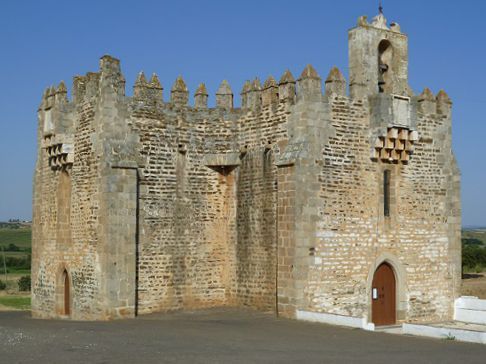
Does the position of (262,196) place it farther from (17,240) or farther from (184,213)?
(17,240)

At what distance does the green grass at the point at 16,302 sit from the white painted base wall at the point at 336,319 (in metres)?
16.9

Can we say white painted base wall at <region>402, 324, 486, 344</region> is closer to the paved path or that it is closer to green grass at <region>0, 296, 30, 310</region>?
the paved path

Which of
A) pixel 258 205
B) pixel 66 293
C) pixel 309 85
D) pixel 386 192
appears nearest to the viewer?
pixel 309 85

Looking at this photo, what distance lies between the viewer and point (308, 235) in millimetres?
17422

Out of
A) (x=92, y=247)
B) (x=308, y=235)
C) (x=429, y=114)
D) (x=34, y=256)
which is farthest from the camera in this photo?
(x=34, y=256)

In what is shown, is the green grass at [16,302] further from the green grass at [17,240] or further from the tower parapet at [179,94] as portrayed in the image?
the green grass at [17,240]

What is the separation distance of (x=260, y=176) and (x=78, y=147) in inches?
204

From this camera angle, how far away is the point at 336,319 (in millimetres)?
16047

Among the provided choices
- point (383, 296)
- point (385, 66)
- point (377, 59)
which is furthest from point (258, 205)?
point (385, 66)

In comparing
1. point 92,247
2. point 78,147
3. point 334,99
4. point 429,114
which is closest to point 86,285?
point 92,247

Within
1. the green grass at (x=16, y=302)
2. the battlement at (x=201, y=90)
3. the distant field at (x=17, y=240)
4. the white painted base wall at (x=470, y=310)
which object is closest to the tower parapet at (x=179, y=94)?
the battlement at (x=201, y=90)

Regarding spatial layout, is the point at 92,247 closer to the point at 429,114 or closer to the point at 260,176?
the point at 260,176

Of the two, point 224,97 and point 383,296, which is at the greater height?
point 224,97

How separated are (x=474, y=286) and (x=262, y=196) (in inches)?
755
